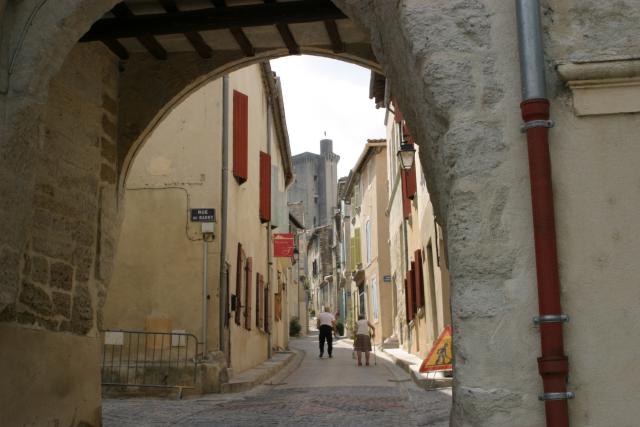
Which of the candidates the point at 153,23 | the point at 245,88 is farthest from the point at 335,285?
the point at 153,23

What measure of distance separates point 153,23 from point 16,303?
228 centimetres

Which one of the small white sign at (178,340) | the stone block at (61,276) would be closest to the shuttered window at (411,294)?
the small white sign at (178,340)

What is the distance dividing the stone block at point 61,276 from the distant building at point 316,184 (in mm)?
50524

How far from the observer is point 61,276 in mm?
5504

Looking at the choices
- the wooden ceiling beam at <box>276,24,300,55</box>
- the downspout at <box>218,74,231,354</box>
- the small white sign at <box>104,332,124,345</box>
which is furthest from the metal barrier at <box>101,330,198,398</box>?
the wooden ceiling beam at <box>276,24,300,55</box>

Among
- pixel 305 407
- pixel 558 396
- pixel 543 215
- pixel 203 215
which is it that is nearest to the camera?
pixel 558 396

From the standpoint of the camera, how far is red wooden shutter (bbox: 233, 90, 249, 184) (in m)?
12.2

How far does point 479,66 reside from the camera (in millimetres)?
3119

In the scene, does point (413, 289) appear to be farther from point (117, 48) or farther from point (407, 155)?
point (117, 48)

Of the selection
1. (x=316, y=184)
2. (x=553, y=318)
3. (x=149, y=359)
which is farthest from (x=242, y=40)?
(x=316, y=184)

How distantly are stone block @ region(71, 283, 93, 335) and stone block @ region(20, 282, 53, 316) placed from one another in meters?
0.34

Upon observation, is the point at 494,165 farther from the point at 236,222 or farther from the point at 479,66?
the point at 236,222

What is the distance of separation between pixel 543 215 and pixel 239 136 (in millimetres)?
9965

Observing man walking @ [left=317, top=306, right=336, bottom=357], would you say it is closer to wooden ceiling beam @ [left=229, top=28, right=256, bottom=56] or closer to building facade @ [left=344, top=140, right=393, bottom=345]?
building facade @ [left=344, top=140, right=393, bottom=345]
